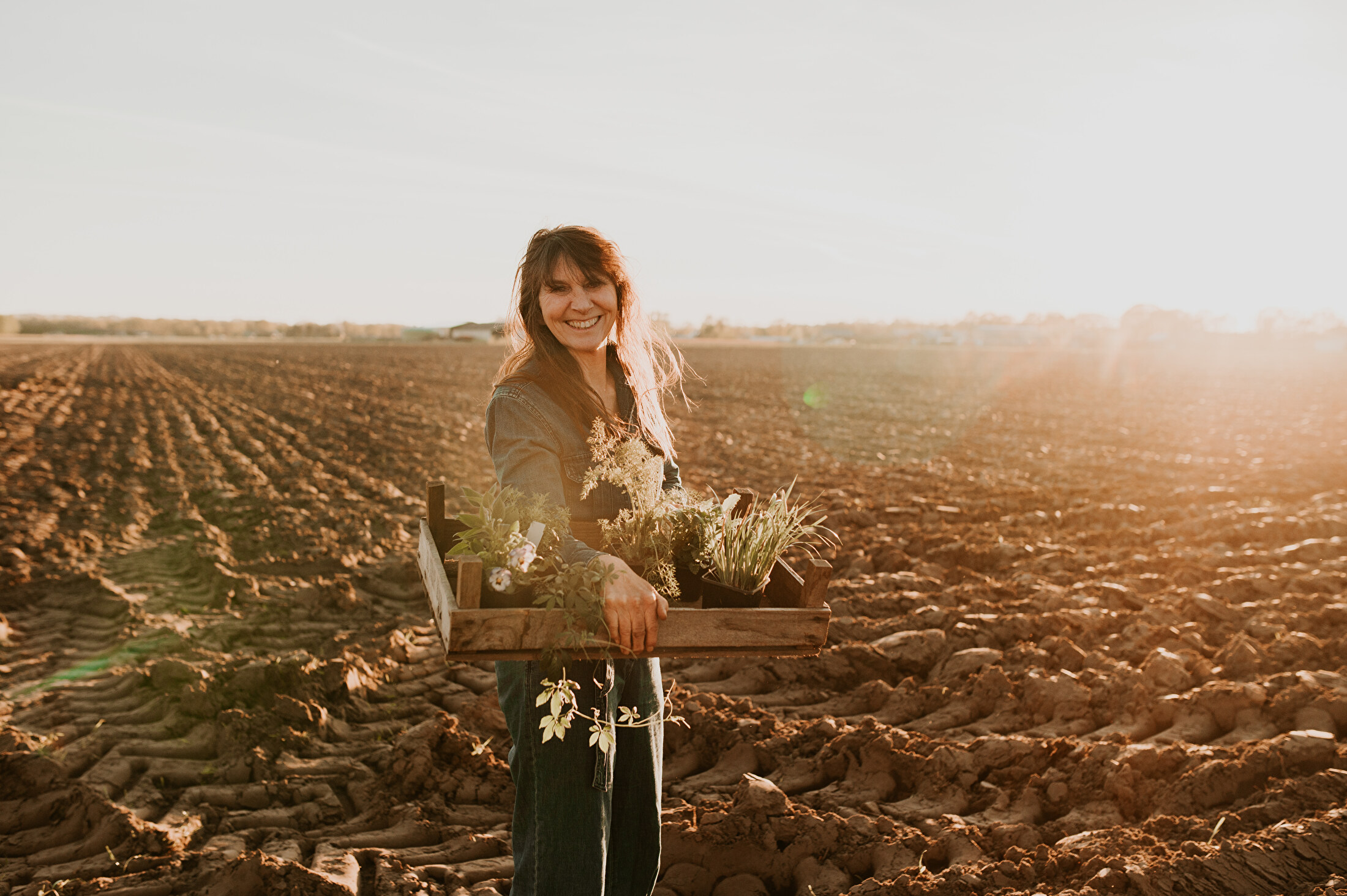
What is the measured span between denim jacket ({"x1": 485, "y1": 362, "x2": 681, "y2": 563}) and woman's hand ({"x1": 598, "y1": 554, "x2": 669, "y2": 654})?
0.17 meters

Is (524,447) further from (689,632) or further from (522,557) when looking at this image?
(689,632)

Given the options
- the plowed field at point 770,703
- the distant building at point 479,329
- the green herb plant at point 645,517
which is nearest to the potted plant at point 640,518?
the green herb plant at point 645,517

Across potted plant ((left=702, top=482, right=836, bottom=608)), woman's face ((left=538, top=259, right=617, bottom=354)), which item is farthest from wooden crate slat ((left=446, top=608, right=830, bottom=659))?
woman's face ((left=538, top=259, right=617, bottom=354))

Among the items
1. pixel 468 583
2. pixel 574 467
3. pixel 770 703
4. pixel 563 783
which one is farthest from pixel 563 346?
pixel 770 703

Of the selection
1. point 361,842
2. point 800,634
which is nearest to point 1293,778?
point 800,634

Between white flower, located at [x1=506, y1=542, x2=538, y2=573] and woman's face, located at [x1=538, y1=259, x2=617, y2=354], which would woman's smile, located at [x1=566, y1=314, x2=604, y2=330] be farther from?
white flower, located at [x1=506, y1=542, x2=538, y2=573]

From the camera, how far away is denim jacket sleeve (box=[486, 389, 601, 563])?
2117mm

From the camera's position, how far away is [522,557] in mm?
1911

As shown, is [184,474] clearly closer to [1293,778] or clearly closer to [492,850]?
[492,850]

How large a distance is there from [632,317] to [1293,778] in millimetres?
3536

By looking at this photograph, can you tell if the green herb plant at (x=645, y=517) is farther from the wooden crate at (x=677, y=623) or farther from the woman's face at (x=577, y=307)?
the woman's face at (x=577, y=307)

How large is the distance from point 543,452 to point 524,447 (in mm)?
48

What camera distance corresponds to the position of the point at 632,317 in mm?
2607

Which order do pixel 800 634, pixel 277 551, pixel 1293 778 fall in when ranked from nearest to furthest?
pixel 800 634
pixel 1293 778
pixel 277 551
